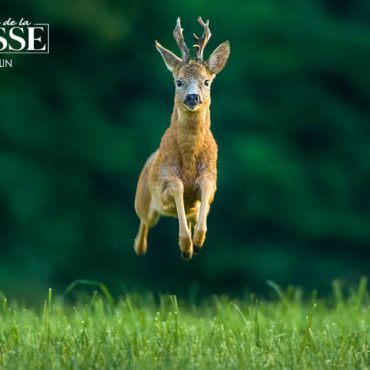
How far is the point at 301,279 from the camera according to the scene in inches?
677

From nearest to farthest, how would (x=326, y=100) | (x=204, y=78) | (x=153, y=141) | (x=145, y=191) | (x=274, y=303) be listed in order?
(x=204, y=78)
(x=145, y=191)
(x=274, y=303)
(x=153, y=141)
(x=326, y=100)

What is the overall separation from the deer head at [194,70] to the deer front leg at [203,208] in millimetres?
314

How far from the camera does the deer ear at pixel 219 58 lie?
578cm

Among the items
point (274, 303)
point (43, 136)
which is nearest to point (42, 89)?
point (43, 136)

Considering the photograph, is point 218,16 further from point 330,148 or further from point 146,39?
point 330,148

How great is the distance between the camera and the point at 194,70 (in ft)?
19.0

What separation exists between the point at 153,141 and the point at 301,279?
233 centimetres

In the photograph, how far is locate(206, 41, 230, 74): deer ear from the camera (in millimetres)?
5781

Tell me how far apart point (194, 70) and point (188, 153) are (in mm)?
393
